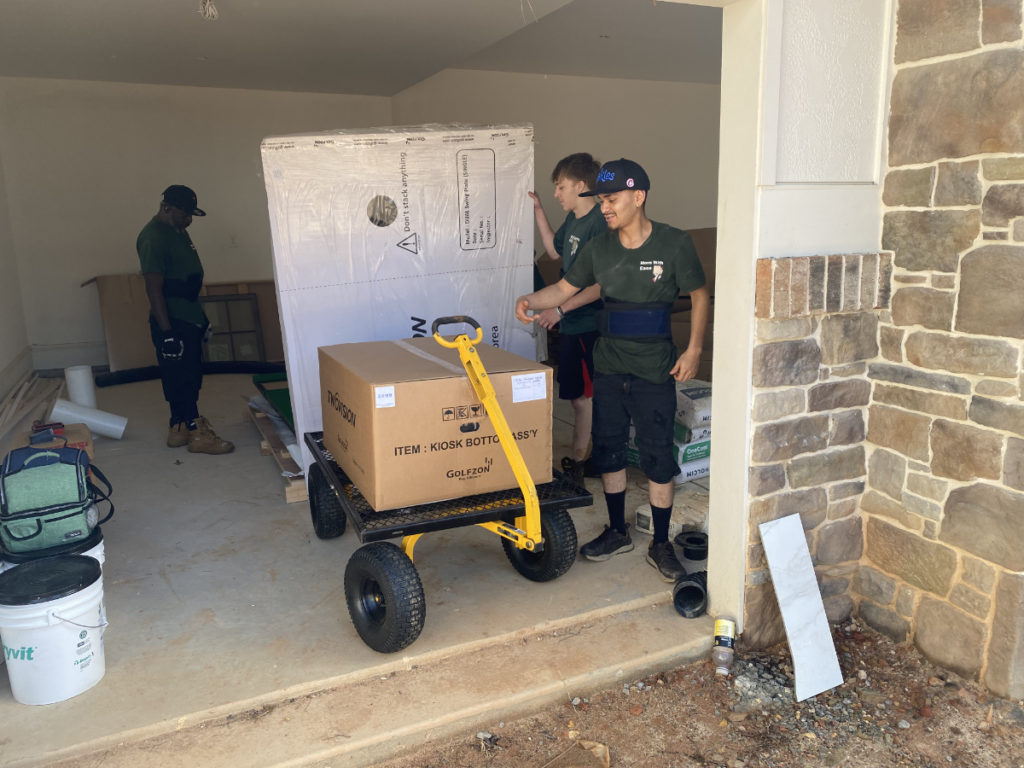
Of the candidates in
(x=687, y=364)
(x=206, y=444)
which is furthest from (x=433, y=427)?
(x=206, y=444)

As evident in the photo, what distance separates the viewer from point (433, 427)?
247cm

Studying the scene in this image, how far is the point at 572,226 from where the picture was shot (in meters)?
3.70

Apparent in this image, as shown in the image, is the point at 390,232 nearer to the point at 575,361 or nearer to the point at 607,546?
the point at 575,361

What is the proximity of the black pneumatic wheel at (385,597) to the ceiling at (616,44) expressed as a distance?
4.21 m

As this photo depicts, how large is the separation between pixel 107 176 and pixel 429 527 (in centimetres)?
616

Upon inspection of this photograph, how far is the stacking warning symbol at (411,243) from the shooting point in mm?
3689

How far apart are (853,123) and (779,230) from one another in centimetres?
46

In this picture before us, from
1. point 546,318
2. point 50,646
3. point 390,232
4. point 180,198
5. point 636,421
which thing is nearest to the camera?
point 50,646

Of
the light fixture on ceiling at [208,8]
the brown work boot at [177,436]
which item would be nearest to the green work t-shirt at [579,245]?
the light fixture on ceiling at [208,8]

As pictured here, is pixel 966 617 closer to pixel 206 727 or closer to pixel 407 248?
pixel 206 727

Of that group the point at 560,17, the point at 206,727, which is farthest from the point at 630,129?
the point at 206,727

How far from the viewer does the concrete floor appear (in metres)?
2.21

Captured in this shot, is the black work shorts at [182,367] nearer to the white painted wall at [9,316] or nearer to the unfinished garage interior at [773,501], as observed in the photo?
the unfinished garage interior at [773,501]

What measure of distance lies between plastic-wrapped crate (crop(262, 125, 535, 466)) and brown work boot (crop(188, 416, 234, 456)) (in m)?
1.13
